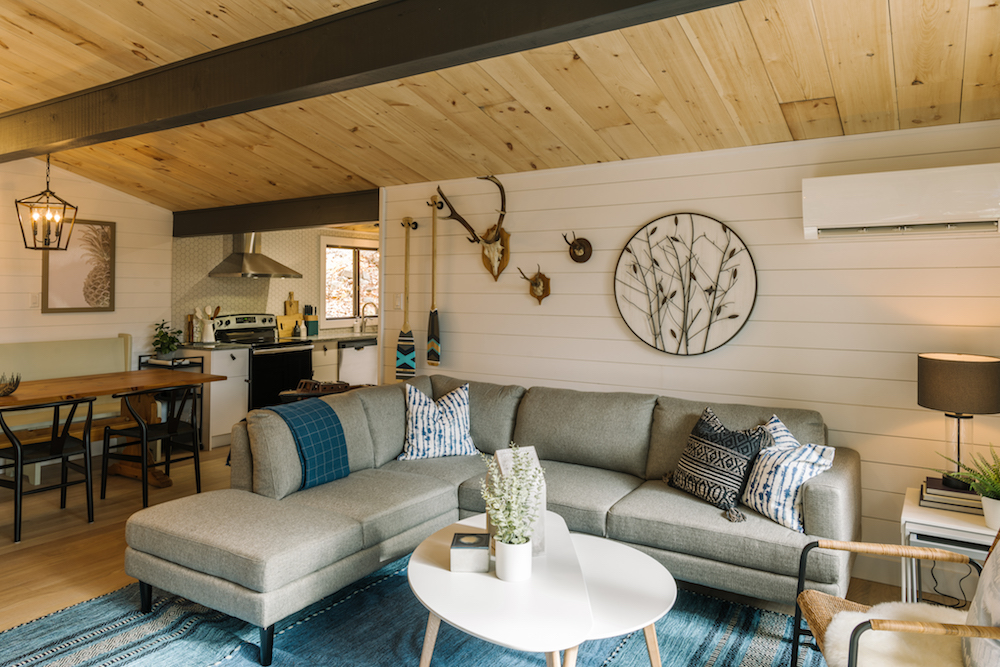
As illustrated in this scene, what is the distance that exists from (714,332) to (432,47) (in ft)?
7.12

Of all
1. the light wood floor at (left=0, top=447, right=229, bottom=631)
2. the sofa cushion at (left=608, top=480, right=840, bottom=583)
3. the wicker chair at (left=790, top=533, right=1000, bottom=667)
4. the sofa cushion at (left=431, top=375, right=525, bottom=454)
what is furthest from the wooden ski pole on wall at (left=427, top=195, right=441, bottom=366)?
the wicker chair at (left=790, top=533, right=1000, bottom=667)

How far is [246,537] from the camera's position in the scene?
242 cm

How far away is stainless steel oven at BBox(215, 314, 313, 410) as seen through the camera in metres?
6.00

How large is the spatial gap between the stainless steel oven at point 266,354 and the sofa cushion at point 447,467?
2.72 meters

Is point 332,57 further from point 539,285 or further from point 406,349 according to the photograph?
point 406,349

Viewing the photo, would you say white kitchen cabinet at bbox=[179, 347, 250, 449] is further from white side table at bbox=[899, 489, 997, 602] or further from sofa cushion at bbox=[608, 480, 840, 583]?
white side table at bbox=[899, 489, 997, 602]

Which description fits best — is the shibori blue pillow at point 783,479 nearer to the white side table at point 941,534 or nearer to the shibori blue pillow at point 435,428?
the white side table at point 941,534

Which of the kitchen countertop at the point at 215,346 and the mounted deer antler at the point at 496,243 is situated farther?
the kitchen countertop at the point at 215,346

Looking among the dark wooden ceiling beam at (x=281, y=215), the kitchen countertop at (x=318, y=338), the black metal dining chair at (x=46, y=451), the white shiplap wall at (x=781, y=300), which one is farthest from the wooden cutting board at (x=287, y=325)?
the white shiplap wall at (x=781, y=300)

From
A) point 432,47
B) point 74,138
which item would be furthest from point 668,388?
point 74,138

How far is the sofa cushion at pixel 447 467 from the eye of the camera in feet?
11.1

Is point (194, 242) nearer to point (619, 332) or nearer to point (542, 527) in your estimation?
point (619, 332)

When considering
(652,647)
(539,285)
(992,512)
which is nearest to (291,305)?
(539,285)

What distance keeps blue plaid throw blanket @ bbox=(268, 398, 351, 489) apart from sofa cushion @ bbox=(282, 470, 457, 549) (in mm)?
58
